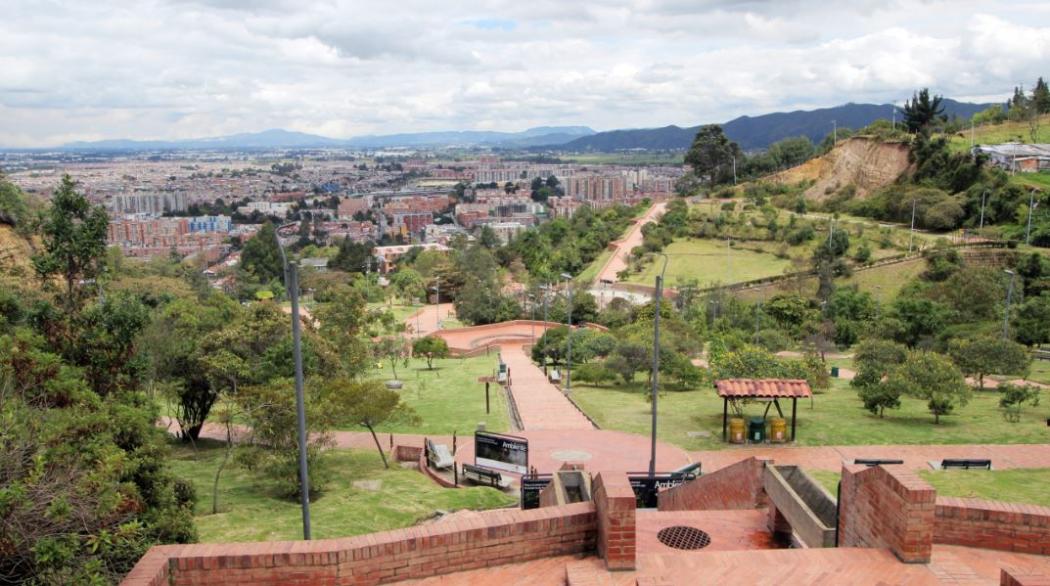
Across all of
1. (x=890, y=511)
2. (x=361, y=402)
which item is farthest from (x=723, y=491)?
(x=361, y=402)

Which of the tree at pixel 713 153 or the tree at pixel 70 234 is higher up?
the tree at pixel 713 153

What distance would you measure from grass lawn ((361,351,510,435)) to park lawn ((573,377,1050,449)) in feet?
10.5

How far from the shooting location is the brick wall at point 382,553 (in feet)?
21.5

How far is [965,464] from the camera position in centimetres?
1680

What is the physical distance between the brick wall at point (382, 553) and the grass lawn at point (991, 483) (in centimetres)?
905

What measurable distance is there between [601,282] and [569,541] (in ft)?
173

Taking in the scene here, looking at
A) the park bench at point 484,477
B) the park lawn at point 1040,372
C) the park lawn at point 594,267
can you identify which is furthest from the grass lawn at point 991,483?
the park lawn at point 594,267

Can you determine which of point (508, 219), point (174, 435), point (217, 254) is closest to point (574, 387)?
point (174, 435)

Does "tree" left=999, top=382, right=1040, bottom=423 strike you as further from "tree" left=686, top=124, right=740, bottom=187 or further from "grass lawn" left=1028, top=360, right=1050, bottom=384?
"tree" left=686, top=124, right=740, bottom=187

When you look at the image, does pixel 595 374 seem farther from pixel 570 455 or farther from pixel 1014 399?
pixel 1014 399

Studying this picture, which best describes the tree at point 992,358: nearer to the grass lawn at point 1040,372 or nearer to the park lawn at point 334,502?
the grass lawn at point 1040,372

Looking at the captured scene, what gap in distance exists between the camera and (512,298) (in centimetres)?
5350

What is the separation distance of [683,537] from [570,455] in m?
9.98

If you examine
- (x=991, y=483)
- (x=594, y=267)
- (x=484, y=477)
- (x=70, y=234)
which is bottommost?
(x=594, y=267)
